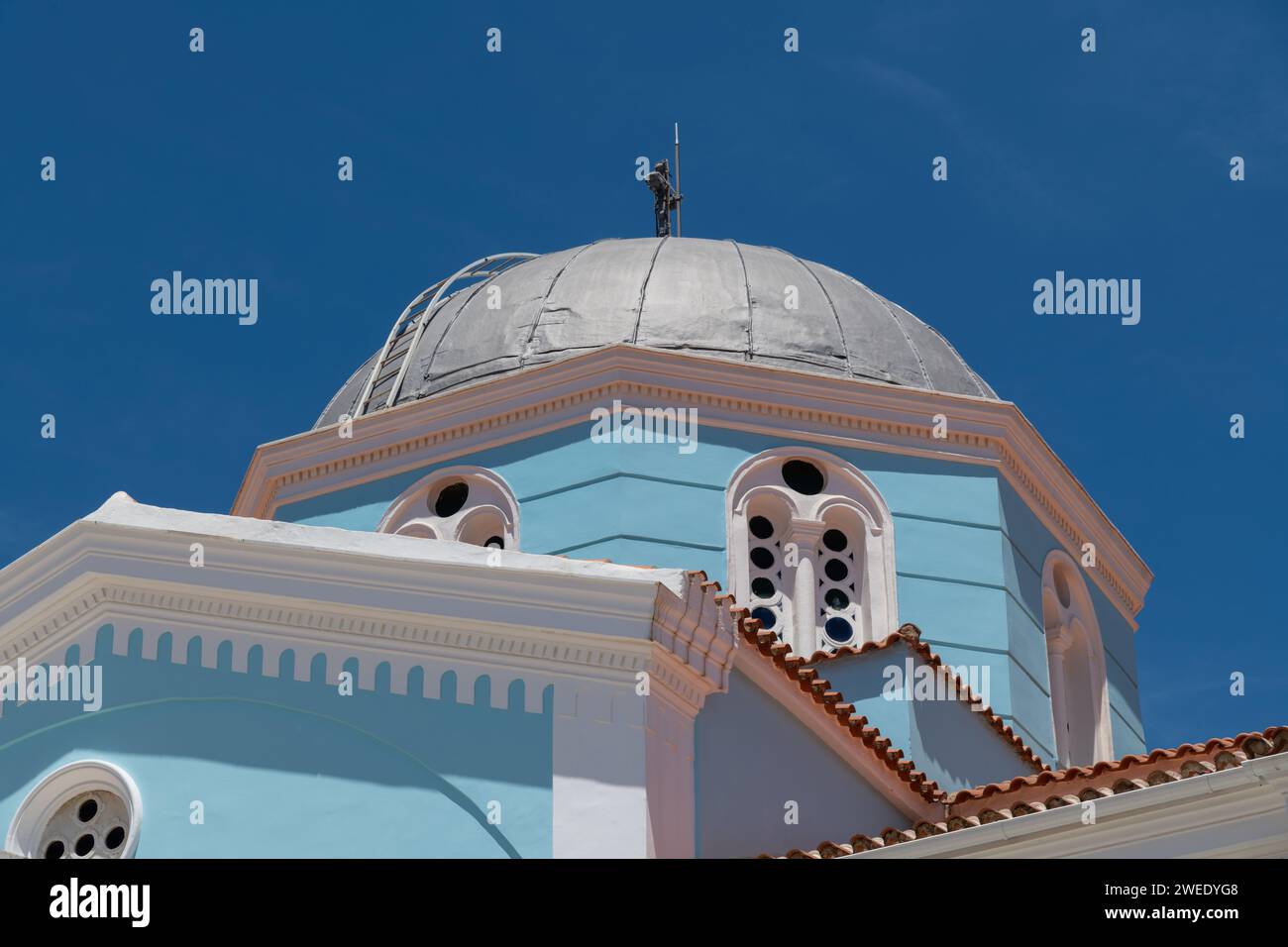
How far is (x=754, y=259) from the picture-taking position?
69.9 feet


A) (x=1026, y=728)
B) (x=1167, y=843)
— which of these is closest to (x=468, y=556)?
(x=1167, y=843)

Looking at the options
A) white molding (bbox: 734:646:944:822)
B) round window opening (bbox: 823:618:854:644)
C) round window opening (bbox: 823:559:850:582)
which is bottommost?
white molding (bbox: 734:646:944:822)

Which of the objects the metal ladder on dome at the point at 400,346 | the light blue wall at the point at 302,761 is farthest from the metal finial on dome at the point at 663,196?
the light blue wall at the point at 302,761

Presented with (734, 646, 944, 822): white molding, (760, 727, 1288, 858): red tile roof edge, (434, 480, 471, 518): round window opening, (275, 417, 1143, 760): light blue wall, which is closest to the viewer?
(760, 727, 1288, 858): red tile roof edge

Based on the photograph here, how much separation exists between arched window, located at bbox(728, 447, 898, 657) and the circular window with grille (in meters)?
6.82

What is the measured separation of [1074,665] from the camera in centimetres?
1998

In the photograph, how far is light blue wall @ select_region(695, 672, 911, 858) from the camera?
12742 millimetres

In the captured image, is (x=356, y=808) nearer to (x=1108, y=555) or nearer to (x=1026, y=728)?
(x=1026, y=728)

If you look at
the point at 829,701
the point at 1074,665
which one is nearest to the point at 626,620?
the point at 829,701

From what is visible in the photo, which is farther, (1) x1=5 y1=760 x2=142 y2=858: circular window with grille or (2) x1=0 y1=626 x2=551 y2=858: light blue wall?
(1) x1=5 y1=760 x2=142 y2=858: circular window with grille

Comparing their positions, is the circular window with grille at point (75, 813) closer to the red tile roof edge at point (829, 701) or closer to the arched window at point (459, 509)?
the red tile roof edge at point (829, 701)

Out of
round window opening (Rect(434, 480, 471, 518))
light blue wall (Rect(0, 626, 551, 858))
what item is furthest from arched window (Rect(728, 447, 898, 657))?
light blue wall (Rect(0, 626, 551, 858))

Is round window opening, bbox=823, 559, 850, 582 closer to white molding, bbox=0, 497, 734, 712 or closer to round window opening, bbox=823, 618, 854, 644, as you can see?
round window opening, bbox=823, 618, 854, 644
